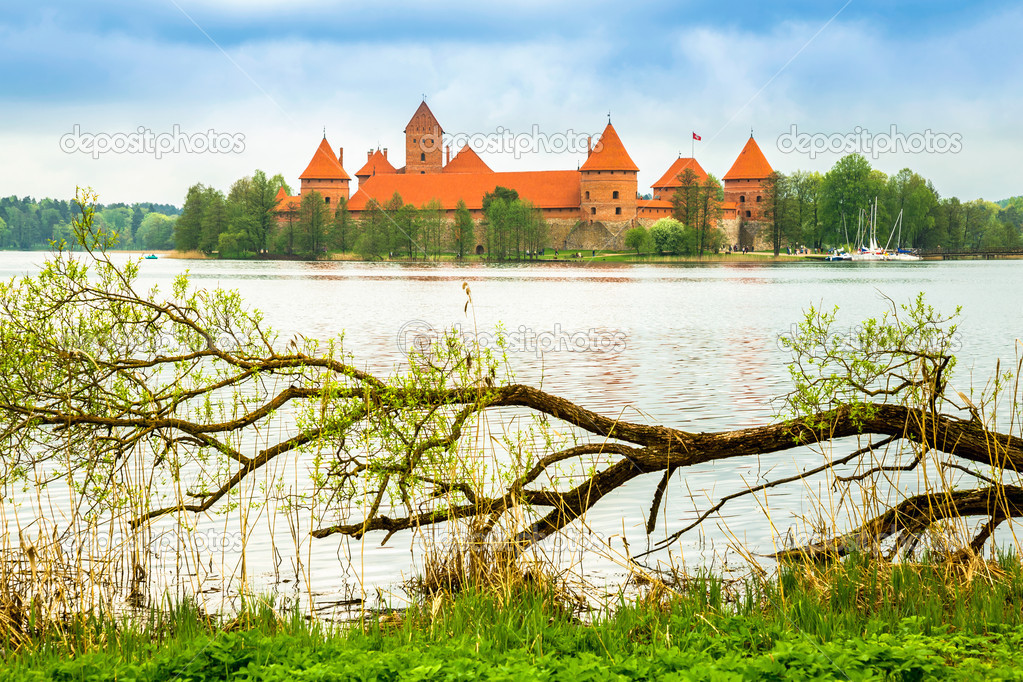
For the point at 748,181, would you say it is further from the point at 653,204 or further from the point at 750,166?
Result: the point at 653,204

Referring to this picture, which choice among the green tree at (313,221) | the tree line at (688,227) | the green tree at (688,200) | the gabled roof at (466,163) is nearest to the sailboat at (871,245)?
the tree line at (688,227)

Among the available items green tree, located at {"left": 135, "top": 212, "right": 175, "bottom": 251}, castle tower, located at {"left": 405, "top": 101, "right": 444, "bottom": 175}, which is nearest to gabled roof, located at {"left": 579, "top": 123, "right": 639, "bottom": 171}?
castle tower, located at {"left": 405, "top": 101, "right": 444, "bottom": 175}

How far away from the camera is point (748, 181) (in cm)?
9062

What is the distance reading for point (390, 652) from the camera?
3547 mm

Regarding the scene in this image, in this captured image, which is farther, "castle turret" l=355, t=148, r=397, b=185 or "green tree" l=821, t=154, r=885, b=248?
"castle turret" l=355, t=148, r=397, b=185

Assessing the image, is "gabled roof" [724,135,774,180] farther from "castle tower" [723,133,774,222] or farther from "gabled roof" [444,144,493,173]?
"gabled roof" [444,144,493,173]

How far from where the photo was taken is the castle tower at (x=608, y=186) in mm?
86188

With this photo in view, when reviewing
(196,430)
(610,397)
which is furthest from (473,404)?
(610,397)

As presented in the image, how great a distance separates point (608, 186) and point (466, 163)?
19.3 metres

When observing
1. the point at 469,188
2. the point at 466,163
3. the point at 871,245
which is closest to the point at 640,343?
the point at 871,245

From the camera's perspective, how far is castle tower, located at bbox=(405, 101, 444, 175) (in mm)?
98938

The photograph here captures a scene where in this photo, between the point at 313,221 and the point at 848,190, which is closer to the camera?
the point at 848,190

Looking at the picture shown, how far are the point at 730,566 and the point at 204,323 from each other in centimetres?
321

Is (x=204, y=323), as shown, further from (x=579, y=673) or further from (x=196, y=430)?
(x=579, y=673)
